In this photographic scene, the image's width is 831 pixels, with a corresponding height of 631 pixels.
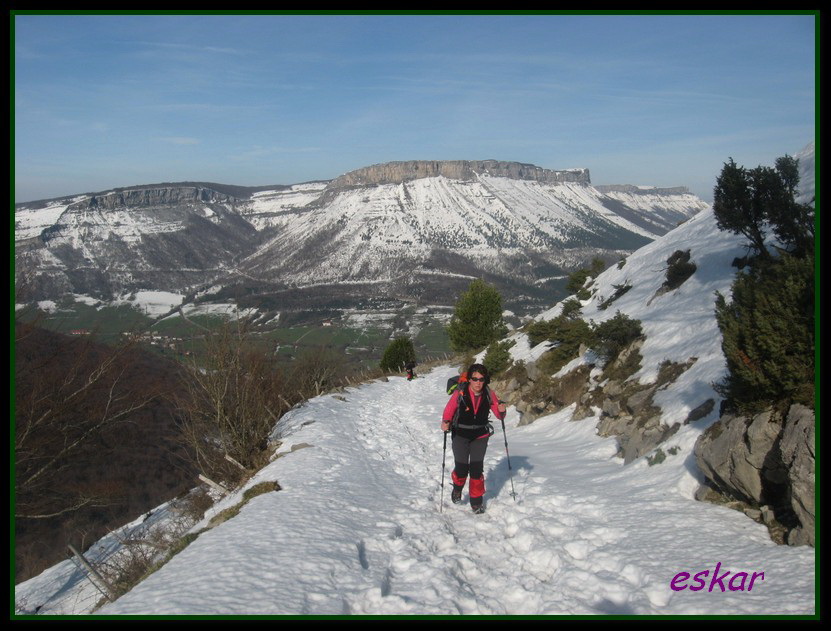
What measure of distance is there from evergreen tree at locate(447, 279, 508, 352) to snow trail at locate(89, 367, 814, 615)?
102 feet

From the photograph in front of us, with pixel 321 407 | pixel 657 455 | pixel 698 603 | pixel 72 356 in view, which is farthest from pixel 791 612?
pixel 72 356

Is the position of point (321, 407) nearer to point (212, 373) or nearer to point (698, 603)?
point (212, 373)

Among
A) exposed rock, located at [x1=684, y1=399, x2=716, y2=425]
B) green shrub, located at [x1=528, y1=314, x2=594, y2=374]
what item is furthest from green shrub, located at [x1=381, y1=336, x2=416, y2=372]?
exposed rock, located at [x1=684, y1=399, x2=716, y2=425]

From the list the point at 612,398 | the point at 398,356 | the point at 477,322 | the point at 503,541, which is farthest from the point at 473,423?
the point at 398,356

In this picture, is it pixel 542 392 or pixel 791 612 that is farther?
pixel 542 392

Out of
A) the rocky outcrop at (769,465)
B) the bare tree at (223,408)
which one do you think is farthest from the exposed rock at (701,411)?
the bare tree at (223,408)

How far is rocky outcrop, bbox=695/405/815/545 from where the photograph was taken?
16.9 ft

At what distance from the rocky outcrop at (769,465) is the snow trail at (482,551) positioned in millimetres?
270

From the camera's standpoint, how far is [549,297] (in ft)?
615

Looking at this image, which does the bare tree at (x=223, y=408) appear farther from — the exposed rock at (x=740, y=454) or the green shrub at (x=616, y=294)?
the green shrub at (x=616, y=294)

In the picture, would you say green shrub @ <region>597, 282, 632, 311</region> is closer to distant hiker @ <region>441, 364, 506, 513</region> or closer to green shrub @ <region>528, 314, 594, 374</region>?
green shrub @ <region>528, 314, 594, 374</region>

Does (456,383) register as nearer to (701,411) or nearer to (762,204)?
(701,411)

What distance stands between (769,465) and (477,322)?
35758mm
